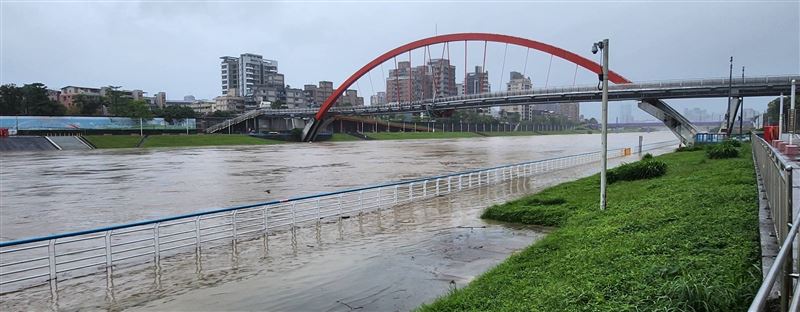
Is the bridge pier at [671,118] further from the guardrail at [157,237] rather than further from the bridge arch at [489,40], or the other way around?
the guardrail at [157,237]

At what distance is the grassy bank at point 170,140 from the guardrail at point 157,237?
59506 mm

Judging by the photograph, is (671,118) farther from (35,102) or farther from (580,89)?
(35,102)

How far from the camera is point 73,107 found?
97.2m

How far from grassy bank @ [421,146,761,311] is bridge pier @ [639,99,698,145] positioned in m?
43.1

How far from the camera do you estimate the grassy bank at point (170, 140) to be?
68250 mm

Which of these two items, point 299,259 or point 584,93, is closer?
point 299,259

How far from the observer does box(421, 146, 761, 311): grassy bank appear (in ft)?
16.0

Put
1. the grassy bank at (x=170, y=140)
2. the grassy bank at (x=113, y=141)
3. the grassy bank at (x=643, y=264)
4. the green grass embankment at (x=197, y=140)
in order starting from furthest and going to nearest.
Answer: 1. the green grass embankment at (x=197, y=140)
2. the grassy bank at (x=170, y=140)
3. the grassy bank at (x=113, y=141)
4. the grassy bank at (x=643, y=264)

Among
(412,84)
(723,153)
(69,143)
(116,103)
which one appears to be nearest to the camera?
(723,153)

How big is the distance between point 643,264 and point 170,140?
77.3 metres

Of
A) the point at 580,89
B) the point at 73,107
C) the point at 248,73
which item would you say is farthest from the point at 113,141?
the point at 248,73

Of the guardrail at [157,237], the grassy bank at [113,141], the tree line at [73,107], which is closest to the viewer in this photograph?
the guardrail at [157,237]

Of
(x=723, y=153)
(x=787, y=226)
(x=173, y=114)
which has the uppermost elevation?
(x=173, y=114)

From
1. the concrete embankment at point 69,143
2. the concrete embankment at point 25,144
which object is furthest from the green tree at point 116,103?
the concrete embankment at point 25,144
